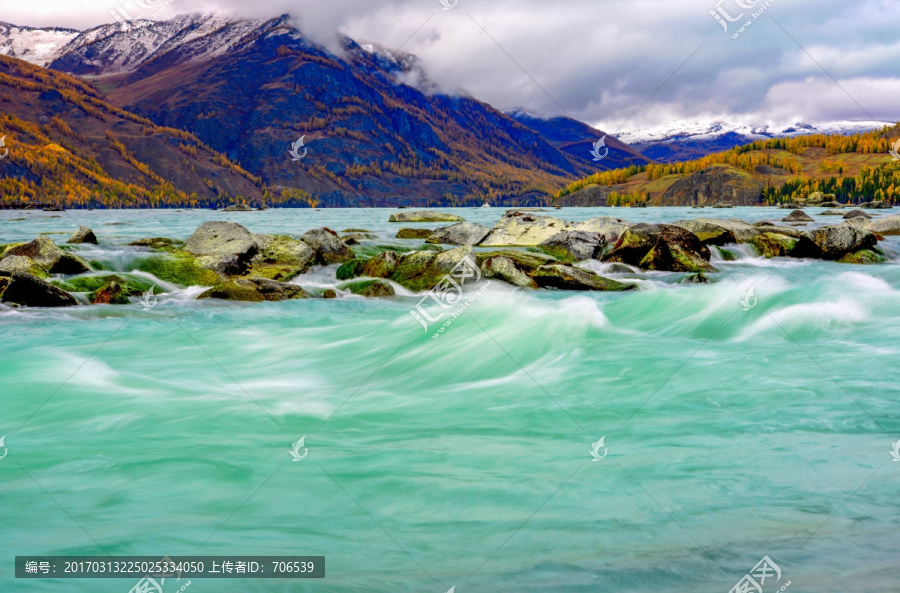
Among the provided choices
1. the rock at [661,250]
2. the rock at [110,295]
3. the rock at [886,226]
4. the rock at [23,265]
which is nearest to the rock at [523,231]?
the rock at [661,250]

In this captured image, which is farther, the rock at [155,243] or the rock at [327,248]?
the rock at [155,243]

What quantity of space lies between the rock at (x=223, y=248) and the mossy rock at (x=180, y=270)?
0.24 m

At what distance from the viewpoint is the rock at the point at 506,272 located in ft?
65.0

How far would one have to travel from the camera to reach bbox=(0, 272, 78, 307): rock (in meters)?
16.4

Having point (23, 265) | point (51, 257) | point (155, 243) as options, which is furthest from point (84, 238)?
point (23, 265)

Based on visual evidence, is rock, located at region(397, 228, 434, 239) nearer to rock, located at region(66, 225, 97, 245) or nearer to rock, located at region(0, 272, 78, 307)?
rock, located at region(66, 225, 97, 245)

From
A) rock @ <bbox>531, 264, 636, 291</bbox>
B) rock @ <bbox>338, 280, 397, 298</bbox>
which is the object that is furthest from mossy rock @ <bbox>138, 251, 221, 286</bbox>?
rock @ <bbox>531, 264, 636, 291</bbox>

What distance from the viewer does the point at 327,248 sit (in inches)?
934

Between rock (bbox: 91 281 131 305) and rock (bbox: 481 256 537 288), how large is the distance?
10.4m

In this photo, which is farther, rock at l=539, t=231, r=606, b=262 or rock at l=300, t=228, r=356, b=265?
rock at l=539, t=231, r=606, b=262

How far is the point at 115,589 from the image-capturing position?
4.50 m

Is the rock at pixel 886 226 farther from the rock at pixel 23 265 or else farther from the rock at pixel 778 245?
the rock at pixel 23 265

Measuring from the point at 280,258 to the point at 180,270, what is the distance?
320 centimetres

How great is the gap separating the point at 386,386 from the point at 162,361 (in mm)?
4689
